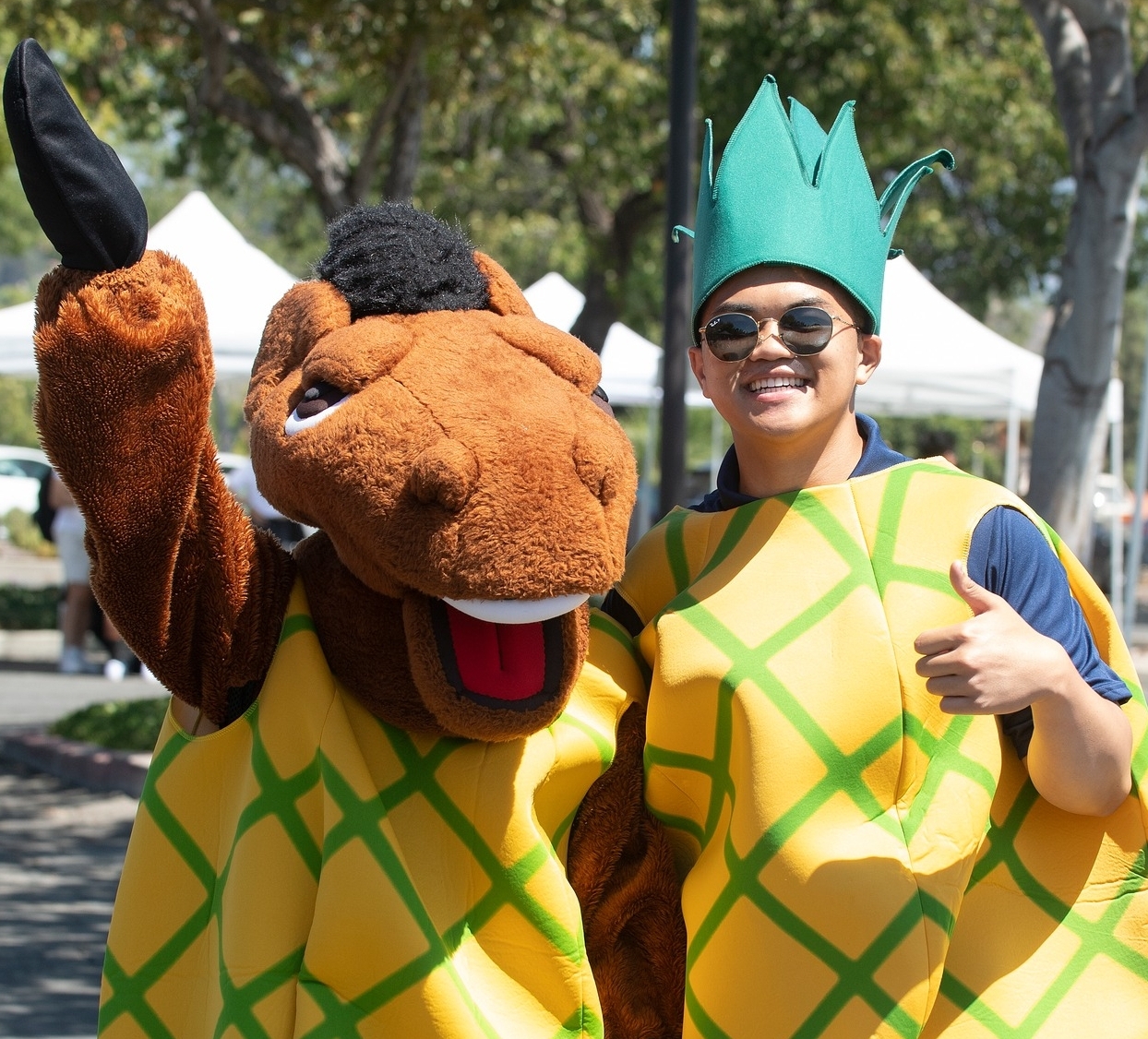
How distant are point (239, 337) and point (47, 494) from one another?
4694 mm

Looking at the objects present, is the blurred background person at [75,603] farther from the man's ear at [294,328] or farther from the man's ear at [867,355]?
the man's ear at [867,355]

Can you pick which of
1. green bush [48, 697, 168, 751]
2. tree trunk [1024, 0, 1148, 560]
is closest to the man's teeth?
tree trunk [1024, 0, 1148, 560]

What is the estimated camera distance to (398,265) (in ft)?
6.73

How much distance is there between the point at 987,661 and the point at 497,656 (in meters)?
0.63

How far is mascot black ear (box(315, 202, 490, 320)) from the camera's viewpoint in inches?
80.5

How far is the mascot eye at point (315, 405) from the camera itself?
6.38ft

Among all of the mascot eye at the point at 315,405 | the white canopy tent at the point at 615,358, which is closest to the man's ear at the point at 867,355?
the mascot eye at the point at 315,405

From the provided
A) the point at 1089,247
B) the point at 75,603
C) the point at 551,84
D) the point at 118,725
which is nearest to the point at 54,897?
the point at 118,725

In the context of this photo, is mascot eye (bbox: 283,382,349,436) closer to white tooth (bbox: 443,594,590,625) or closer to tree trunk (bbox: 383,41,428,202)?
white tooth (bbox: 443,594,590,625)

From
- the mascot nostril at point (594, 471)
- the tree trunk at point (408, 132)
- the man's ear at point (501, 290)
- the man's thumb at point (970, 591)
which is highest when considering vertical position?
the tree trunk at point (408, 132)

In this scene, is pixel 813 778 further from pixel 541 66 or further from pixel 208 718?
pixel 541 66

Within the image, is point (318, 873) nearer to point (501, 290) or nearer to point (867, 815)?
point (867, 815)

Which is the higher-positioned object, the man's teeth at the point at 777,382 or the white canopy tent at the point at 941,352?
the man's teeth at the point at 777,382

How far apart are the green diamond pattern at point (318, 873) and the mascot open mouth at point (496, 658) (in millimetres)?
107
